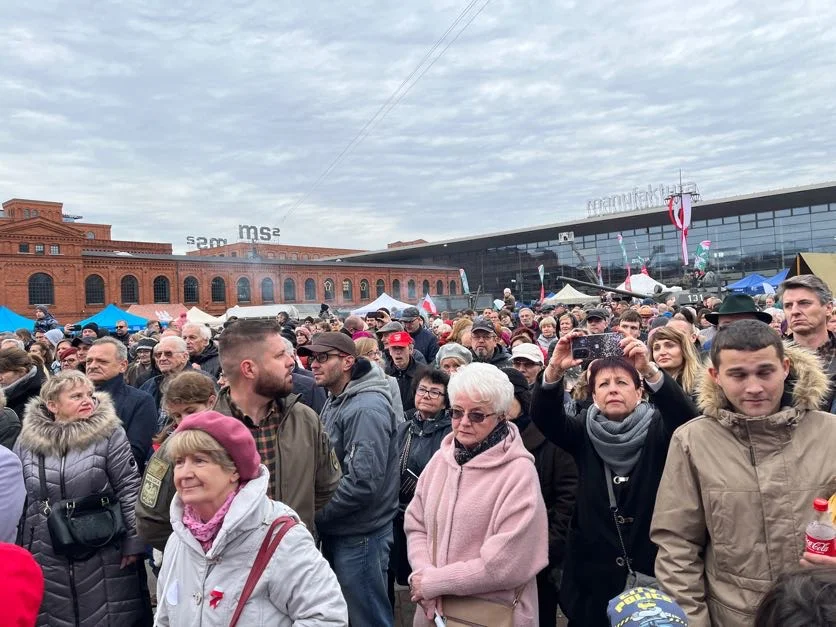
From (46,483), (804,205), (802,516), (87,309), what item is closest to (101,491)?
(46,483)

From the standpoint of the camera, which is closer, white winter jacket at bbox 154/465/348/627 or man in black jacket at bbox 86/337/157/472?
white winter jacket at bbox 154/465/348/627

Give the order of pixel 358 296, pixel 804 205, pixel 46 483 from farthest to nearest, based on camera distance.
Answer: pixel 358 296 < pixel 804 205 < pixel 46 483

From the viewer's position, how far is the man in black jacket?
461 centimetres

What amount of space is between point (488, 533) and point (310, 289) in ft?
197

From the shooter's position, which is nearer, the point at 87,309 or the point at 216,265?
the point at 87,309

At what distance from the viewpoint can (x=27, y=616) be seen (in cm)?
161

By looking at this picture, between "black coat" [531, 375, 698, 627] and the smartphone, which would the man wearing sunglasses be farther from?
the smartphone

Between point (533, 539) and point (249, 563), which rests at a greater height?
point (249, 563)

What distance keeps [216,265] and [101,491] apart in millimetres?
55395

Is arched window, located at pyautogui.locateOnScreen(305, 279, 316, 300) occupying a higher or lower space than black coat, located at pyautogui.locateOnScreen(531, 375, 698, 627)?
A: higher

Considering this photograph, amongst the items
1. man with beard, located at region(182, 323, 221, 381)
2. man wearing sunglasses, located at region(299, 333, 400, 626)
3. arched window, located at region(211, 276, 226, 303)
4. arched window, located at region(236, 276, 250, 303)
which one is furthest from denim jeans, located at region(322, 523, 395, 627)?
arched window, located at region(236, 276, 250, 303)

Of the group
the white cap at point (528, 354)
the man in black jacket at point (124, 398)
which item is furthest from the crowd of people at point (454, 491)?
the white cap at point (528, 354)

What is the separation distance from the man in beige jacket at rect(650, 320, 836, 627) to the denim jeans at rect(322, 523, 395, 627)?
68.0 inches

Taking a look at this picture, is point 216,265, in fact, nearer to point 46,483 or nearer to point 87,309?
point 87,309
